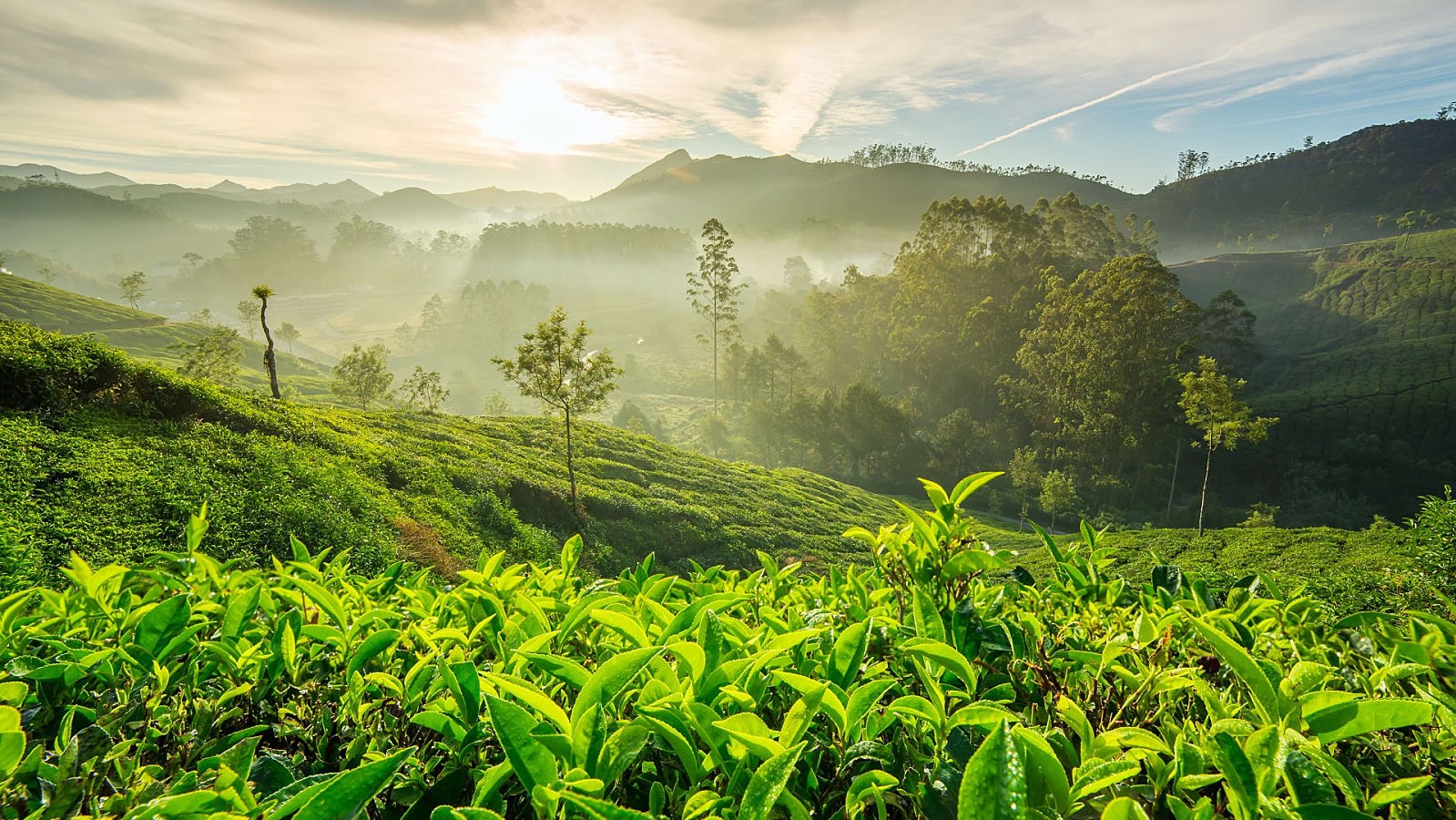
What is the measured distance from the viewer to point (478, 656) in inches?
56.1

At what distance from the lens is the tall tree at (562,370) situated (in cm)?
1542

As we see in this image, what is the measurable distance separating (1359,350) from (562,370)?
6569cm

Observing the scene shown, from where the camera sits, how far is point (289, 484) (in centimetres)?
1092

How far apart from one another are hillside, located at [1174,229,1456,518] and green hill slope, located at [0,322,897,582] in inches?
1522

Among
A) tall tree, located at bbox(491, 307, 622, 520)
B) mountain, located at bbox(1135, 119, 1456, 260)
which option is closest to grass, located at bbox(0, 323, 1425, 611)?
tall tree, located at bbox(491, 307, 622, 520)

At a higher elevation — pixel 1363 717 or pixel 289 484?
pixel 1363 717

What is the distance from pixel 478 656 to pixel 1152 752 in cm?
131

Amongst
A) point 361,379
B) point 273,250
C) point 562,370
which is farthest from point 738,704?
point 273,250

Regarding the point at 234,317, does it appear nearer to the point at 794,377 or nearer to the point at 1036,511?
the point at 794,377

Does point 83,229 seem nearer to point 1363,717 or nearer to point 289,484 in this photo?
point 289,484

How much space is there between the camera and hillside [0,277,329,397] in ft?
196

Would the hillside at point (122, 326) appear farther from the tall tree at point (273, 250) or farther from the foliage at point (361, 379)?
the tall tree at point (273, 250)

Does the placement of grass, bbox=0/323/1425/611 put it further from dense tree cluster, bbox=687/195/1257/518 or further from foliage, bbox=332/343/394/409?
foliage, bbox=332/343/394/409

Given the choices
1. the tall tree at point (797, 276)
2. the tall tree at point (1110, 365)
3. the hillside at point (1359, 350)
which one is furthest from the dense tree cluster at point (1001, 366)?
the tall tree at point (797, 276)
